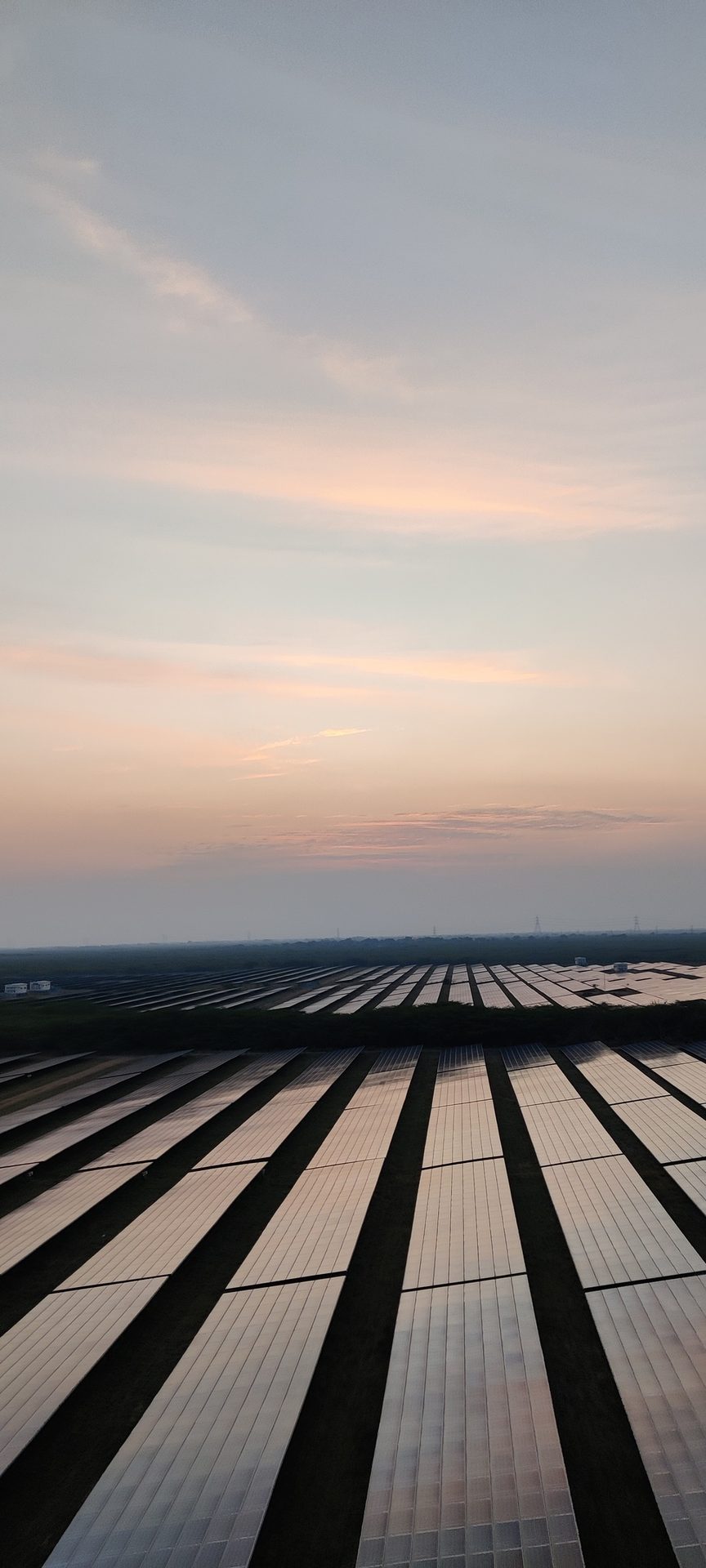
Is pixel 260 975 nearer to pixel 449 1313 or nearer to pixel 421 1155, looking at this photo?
pixel 421 1155

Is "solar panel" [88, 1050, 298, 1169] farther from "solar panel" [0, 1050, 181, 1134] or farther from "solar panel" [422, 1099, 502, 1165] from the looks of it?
"solar panel" [422, 1099, 502, 1165]

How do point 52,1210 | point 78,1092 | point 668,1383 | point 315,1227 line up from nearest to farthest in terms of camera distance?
point 668,1383 < point 315,1227 < point 52,1210 < point 78,1092

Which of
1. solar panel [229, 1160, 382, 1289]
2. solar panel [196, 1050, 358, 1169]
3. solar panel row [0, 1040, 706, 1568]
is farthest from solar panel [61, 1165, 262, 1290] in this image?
solar panel [229, 1160, 382, 1289]

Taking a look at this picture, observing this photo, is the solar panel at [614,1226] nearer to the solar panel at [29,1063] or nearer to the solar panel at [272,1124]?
the solar panel at [272,1124]

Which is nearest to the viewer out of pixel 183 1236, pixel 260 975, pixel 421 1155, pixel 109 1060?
pixel 183 1236

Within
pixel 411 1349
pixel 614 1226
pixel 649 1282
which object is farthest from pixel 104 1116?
pixel 649 1282

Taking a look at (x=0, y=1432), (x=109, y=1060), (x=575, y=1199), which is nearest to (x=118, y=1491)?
(x=0, y=1432)

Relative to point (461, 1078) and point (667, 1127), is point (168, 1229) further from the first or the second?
point (461, 1078)
